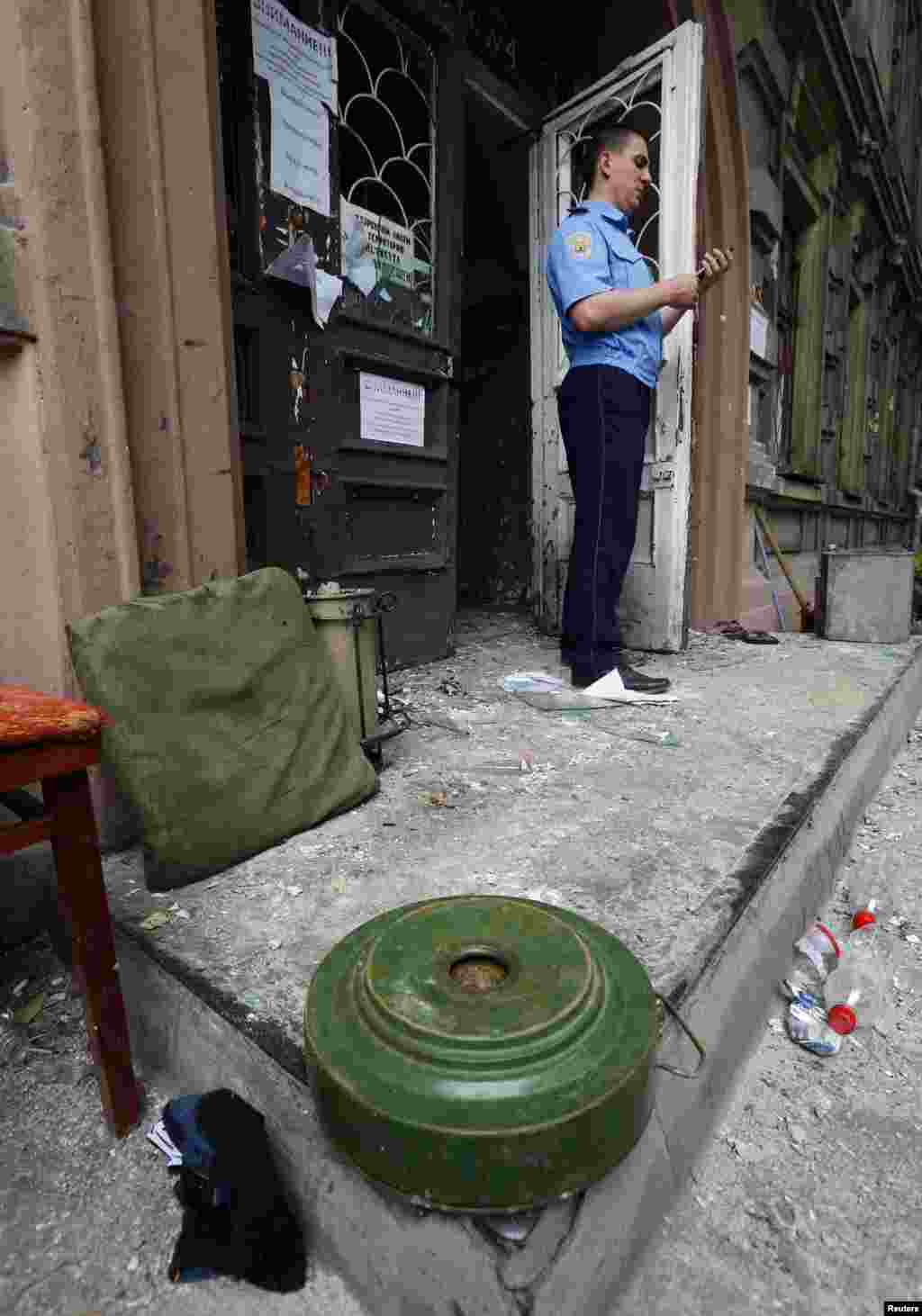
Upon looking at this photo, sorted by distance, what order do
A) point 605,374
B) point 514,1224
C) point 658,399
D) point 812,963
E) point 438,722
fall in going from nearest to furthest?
point 514,1224, point 812,963, point 438,722, point 605,374, point 658,399

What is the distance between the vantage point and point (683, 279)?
8.21ft

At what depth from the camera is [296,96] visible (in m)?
2.41

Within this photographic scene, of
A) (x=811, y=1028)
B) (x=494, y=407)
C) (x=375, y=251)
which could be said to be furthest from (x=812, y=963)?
(x=494, y=407)

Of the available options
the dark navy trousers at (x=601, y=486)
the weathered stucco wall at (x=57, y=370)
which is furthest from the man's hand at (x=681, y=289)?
the weathered stucco wall at (x=57, y=370)

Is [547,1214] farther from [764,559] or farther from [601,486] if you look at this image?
[764,559]

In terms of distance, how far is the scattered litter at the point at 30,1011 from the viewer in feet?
4.10

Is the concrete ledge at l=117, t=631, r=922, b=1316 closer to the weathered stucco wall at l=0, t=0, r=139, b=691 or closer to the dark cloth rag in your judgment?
the dark cloth rag

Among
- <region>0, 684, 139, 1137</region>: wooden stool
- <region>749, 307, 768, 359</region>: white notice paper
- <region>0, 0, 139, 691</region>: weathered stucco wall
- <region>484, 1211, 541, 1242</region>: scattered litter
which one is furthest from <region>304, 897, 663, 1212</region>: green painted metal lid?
<region>749, 307, 768, 359</region>: white notice paper

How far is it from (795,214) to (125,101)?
655cm

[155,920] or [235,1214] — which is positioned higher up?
[155,920]

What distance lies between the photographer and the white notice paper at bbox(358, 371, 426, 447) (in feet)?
9.27

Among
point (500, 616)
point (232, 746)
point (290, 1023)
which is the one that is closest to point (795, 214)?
point (500, 616)

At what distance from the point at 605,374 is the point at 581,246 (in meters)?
0.45

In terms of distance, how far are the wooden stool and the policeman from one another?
A: 6.84 ft
